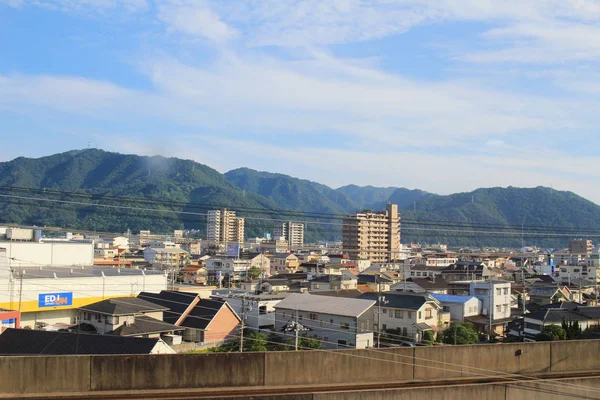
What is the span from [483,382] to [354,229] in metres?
46.3

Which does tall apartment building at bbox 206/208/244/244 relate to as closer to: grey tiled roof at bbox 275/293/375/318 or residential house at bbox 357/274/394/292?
residential house at bbox 357/274/394/292

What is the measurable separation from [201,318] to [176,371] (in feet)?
29.0

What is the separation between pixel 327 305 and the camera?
13219 millimetres

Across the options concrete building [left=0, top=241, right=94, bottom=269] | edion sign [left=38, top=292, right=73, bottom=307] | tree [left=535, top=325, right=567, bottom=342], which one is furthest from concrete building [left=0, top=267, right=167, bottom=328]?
tree [left=535, top=325, right=567, bottom=342]

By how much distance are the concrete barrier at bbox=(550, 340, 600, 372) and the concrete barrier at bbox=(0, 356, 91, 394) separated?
13.3ft

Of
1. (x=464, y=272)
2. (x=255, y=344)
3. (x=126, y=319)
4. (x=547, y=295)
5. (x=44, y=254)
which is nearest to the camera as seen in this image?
(x=255, y=344)

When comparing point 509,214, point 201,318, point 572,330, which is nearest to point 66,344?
point 201,318

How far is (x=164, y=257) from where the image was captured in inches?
1551

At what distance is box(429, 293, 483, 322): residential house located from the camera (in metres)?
15.9

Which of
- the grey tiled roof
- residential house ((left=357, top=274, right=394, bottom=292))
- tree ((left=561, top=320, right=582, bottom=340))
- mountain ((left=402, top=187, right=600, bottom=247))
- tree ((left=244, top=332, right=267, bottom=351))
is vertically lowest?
residential house ((left=357, top=274, right=394, bottom=292))

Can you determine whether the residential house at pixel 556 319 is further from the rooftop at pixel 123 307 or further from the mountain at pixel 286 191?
the mountain at pixel 286 191

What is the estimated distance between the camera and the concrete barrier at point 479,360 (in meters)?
4.46

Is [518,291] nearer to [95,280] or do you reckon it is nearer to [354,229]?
[95,280]

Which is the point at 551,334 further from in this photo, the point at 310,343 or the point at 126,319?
the point at 126,319
